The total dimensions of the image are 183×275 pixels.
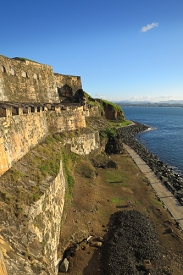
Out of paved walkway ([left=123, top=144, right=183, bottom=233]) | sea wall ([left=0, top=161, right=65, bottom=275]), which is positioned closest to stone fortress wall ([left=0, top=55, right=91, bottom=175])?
sea wall ([left=0, top=161, right=65, bottom=275])

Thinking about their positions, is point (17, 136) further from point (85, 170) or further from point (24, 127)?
point (85, 170)

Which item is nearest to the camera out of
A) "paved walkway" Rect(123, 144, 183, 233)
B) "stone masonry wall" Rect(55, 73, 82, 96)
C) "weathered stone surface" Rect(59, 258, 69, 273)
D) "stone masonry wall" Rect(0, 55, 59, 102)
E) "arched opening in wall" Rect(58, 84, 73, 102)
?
"weathered stone surface" Rect(59, 258, 69, 273)

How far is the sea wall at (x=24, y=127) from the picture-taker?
14195 mm

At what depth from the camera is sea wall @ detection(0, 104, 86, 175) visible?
46.6 ft

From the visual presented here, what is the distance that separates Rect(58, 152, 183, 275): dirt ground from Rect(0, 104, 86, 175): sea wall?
759cm

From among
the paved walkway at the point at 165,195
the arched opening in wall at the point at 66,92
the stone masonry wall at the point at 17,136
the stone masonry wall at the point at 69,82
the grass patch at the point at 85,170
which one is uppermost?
the stone masonry wall at the point at 69,82

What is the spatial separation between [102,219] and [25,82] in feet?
75.9

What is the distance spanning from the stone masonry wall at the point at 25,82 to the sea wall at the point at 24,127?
525cm

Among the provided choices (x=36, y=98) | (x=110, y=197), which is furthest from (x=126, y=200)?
(x=36, y=98)

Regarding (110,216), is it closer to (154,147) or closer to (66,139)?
(66,139)

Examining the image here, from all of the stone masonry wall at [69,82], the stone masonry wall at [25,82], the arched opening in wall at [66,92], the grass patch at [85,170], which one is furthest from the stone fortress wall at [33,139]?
the arched opening in wall at [66,92]

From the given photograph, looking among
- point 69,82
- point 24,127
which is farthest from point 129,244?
point 69,82

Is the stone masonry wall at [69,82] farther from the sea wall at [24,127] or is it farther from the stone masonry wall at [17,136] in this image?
the stone masonry wall at [17,136]

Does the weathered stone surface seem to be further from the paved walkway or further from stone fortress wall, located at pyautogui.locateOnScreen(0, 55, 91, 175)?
the paved walkway
